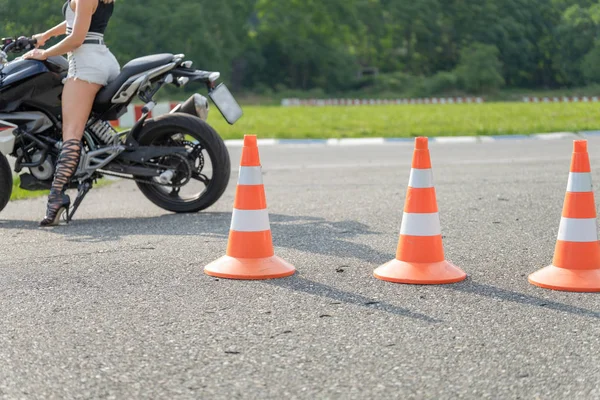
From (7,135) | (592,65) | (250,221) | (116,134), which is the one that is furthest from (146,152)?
(592,65)

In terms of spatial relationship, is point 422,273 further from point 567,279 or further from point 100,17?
point 100,17

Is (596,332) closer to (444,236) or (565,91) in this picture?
(444,236)

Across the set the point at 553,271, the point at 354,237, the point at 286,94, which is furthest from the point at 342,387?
the point at 286,94

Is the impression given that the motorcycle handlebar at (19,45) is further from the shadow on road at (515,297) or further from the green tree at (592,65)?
the green tree at (592,65)

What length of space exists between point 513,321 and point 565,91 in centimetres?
7457

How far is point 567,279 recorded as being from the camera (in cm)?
468

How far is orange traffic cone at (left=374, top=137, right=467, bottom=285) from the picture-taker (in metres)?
4.84

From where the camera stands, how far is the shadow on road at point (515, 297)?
421cm

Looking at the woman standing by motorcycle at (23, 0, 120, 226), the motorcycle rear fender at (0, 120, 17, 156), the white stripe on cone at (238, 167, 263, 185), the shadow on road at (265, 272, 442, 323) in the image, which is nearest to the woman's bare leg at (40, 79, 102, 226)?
the woman standing by motorcycle at (23, 0, 120, 226)

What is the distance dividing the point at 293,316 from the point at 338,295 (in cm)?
46

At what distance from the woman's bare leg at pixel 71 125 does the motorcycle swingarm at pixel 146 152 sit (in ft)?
1.27

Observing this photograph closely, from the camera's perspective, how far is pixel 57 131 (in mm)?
7363

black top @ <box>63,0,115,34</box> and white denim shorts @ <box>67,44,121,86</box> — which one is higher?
black top @ <box>63,0,115,34</box>

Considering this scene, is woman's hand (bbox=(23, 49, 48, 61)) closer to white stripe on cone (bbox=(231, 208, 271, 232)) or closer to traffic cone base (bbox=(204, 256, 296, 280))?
white stripe on cone (bbox=(231, 208, 271, 232))
